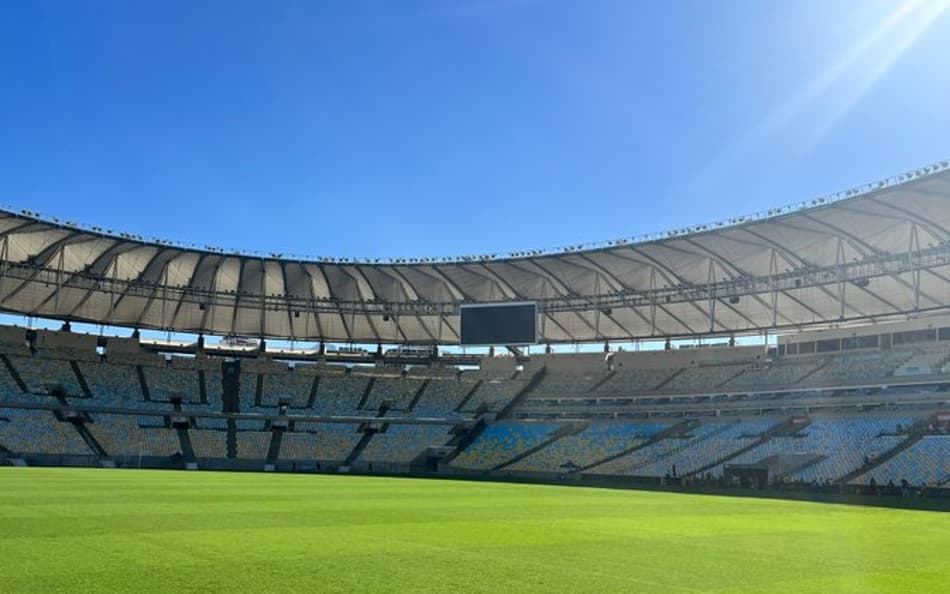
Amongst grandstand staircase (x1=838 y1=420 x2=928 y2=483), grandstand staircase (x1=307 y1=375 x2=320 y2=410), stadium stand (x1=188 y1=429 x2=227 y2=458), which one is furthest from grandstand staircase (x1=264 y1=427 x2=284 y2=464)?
grandstand staircase (x1=838 y1=420 x2=928 y2=483)

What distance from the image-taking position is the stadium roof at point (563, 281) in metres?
44.0

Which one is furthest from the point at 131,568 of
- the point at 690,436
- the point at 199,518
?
the point at 690,436

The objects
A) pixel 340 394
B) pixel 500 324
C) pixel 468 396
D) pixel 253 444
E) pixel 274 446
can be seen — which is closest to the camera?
pixel 253 444

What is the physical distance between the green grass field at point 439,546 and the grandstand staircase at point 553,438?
30.3 metres

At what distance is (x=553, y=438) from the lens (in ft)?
194

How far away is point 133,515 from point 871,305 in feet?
156

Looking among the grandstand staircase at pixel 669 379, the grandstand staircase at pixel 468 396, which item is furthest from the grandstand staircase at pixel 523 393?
the grandstand staircase at pixel 669 379

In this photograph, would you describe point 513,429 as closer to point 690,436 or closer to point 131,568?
point 690,436

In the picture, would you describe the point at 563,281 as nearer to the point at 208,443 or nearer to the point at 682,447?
the point at 682,447

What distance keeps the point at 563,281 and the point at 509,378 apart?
46.4ft

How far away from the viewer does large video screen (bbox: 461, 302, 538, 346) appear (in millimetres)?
58625

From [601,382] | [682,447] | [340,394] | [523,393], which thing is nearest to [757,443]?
[682,447]

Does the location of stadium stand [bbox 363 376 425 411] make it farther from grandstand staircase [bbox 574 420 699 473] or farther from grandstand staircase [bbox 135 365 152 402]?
grandstand staircase [bbox 574 420 699 473]

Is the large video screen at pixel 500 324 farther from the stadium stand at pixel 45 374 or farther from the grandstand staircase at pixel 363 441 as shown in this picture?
the stadium stand at pixel 45 374
